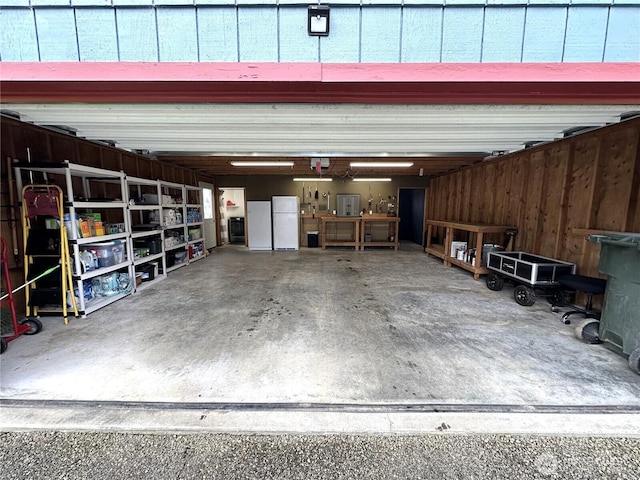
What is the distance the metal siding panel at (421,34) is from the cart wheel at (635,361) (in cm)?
319

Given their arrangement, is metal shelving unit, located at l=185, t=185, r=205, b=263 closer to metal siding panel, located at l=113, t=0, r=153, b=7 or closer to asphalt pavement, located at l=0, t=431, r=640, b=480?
metal siding panel, located at l=113, t=0, r=153, b=7

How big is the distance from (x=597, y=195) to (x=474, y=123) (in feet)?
7.19

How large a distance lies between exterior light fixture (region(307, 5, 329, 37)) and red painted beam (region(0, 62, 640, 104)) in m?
1.51

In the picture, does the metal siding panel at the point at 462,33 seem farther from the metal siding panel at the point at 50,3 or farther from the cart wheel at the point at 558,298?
the metal siding panel at the point at 50,3

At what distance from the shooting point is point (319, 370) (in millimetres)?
2014

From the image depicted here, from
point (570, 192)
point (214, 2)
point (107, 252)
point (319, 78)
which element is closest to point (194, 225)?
point (107, 252)

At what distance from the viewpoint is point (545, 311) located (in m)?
3.18

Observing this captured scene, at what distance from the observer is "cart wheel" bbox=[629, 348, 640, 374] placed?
6.36 feet

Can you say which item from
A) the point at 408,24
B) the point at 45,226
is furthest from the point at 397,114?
the point at 45,226

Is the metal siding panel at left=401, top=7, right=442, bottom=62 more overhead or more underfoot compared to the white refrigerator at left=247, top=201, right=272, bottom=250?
more overhead

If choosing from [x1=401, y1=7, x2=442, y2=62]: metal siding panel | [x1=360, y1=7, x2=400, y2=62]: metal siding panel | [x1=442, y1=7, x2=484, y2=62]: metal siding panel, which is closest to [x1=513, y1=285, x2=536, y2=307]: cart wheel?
[x1=442, y1=7, x2=484, y2=62]: metal siding panel

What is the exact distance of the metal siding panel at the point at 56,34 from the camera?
2613mm

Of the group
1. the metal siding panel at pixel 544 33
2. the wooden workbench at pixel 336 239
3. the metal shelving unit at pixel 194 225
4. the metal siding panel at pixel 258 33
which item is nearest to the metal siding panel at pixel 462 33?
the metal siding panel at pixel 544 33

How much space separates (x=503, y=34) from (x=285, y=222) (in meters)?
6.18
